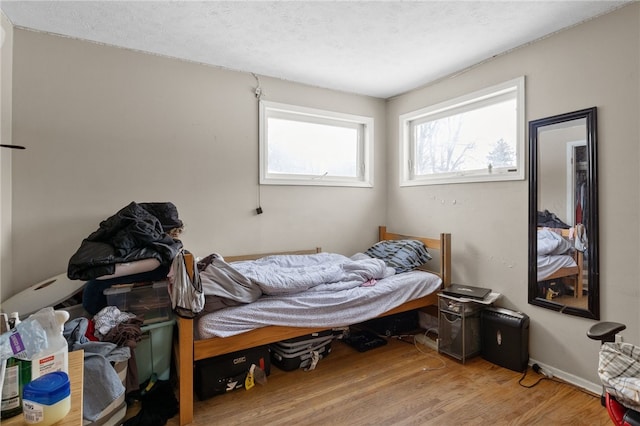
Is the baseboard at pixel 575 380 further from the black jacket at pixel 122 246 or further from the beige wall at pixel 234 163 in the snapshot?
the black jacket at pixel 122 246

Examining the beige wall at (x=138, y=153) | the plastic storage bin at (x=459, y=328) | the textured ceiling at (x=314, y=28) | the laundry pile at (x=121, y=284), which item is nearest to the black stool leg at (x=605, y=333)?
the plastic storage bin at (x=459, y=328)

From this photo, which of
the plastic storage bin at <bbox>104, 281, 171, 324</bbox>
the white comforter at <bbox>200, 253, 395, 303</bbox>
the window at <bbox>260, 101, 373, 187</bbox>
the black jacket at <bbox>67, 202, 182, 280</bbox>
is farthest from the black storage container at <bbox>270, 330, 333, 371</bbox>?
the window at <bbox>260, 101, 373, 187</bbox>

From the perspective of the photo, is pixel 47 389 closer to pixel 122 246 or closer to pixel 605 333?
pixel 122 246

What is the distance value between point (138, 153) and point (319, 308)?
1.85 m

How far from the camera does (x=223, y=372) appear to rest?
2.16 meters

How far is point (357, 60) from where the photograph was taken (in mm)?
2814

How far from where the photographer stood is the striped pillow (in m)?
3.07

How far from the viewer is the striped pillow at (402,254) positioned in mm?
3071

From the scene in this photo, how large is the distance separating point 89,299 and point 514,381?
2.87 metres

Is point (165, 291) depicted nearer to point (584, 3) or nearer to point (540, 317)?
point (540, 317)

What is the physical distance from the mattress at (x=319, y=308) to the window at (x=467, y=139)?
110cm

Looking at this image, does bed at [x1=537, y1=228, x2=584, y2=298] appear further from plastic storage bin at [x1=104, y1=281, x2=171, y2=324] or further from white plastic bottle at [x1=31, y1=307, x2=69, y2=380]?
white plastic bottle at [x1=31, y1=307, x2=69, y2=380]

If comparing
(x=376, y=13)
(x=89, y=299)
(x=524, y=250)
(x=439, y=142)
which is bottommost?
(x=89, y=299)

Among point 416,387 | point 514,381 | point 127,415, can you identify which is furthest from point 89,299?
point 514,381
